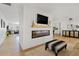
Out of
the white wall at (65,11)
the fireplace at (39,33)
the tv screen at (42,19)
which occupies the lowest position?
the fireplace at (39,33)

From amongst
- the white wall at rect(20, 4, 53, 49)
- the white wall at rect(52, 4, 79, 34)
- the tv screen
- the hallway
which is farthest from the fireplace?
the white wall at rect(52, 4, 79, 34)

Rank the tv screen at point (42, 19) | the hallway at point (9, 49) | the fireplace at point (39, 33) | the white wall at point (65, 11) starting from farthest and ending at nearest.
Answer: the tv screen at point (42, 19)
the fireplace at point (39, 33)
the white wall at point (65, 11)
the hallway at point (9, 49)

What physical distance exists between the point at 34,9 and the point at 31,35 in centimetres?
139

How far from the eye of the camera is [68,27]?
1030cm

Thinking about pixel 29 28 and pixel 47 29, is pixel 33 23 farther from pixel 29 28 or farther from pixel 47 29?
pixel 47 29

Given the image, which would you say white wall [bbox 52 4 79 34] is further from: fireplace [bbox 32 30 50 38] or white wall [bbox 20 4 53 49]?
fireplace [bbox 32 30 50 38]

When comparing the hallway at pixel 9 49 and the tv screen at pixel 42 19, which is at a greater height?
the tv screen at pixel 42 19

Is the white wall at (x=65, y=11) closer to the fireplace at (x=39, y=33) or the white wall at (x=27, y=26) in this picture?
the white wall at (x=27, y=26)

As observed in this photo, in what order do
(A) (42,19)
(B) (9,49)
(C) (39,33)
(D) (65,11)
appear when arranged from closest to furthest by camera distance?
(B) (9,49) < (C) (39,33) < (A) (42,19) < (D) (65,11)

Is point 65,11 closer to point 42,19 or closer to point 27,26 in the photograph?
point 42,19

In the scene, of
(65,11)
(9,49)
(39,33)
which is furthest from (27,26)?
(65,11)

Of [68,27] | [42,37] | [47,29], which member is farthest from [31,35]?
[68,27]

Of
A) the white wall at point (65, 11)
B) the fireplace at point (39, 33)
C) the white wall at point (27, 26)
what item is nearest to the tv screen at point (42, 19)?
the white wall at point (27, 26)

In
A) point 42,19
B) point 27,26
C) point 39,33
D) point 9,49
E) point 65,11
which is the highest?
point 65,11
